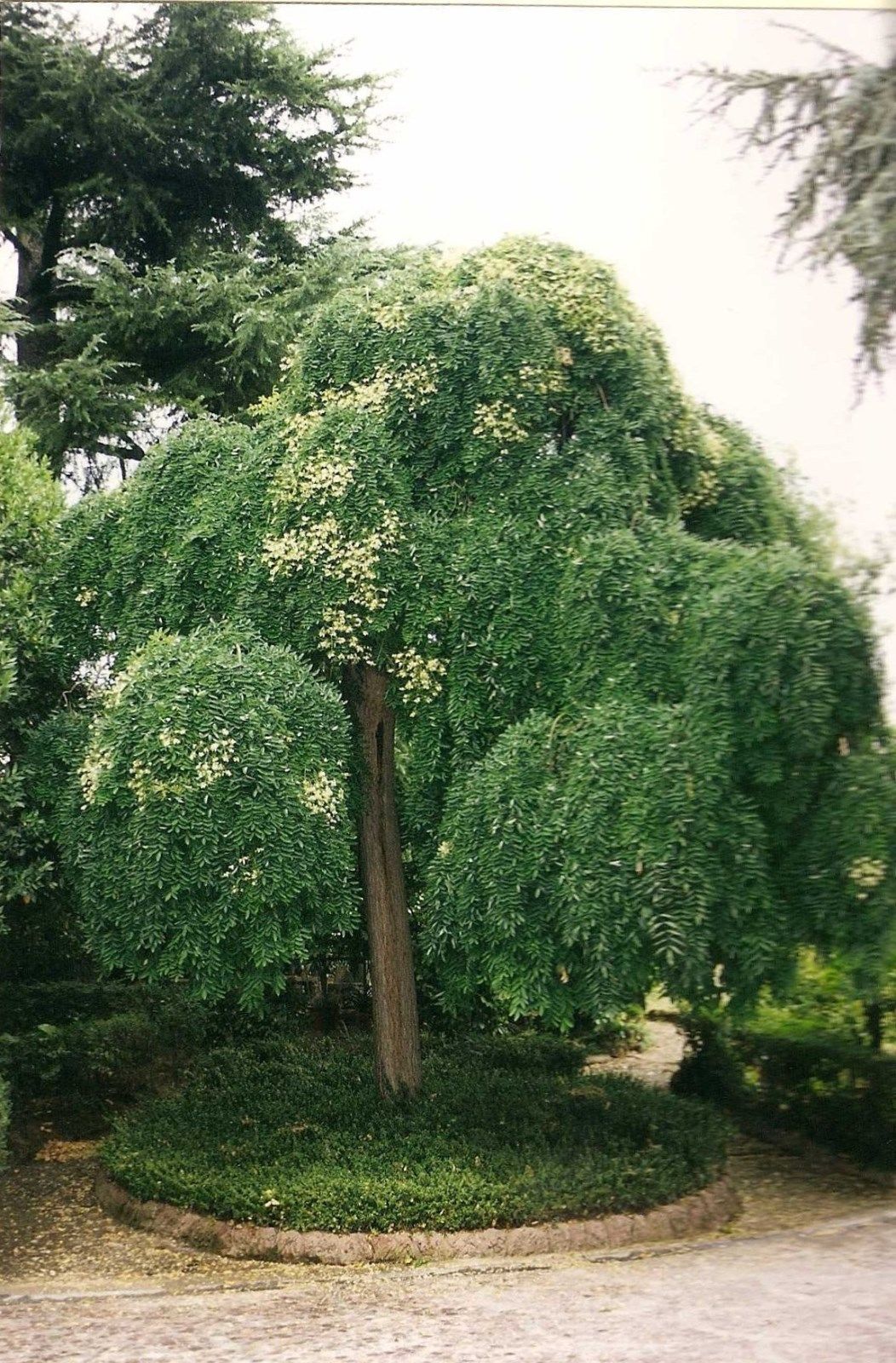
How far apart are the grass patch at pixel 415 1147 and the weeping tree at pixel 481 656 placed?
0.77m

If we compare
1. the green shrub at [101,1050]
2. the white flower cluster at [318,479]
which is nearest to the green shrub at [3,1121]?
the green shrub at [101,1050]

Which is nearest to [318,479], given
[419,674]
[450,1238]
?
[419,674]

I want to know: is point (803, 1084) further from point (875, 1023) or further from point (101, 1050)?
point (101, 1050)

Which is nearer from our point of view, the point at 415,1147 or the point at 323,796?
the point at 323,796

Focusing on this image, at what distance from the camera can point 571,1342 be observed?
4719 millimetres

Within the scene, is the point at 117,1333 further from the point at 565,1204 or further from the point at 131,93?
the point at 131,93

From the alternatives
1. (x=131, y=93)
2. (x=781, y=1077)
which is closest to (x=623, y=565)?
(x=781, y=1077)

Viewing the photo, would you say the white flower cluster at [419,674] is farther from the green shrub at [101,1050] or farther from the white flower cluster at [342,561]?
the green shrub at [101,1050]

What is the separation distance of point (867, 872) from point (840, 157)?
309 cm

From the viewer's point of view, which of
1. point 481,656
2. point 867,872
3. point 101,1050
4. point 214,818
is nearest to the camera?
point 867,872

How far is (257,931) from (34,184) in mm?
6027

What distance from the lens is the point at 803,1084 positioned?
7.39 meters

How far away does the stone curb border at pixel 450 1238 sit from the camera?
18.9ft

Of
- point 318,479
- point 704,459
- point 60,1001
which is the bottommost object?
point 60,1001
